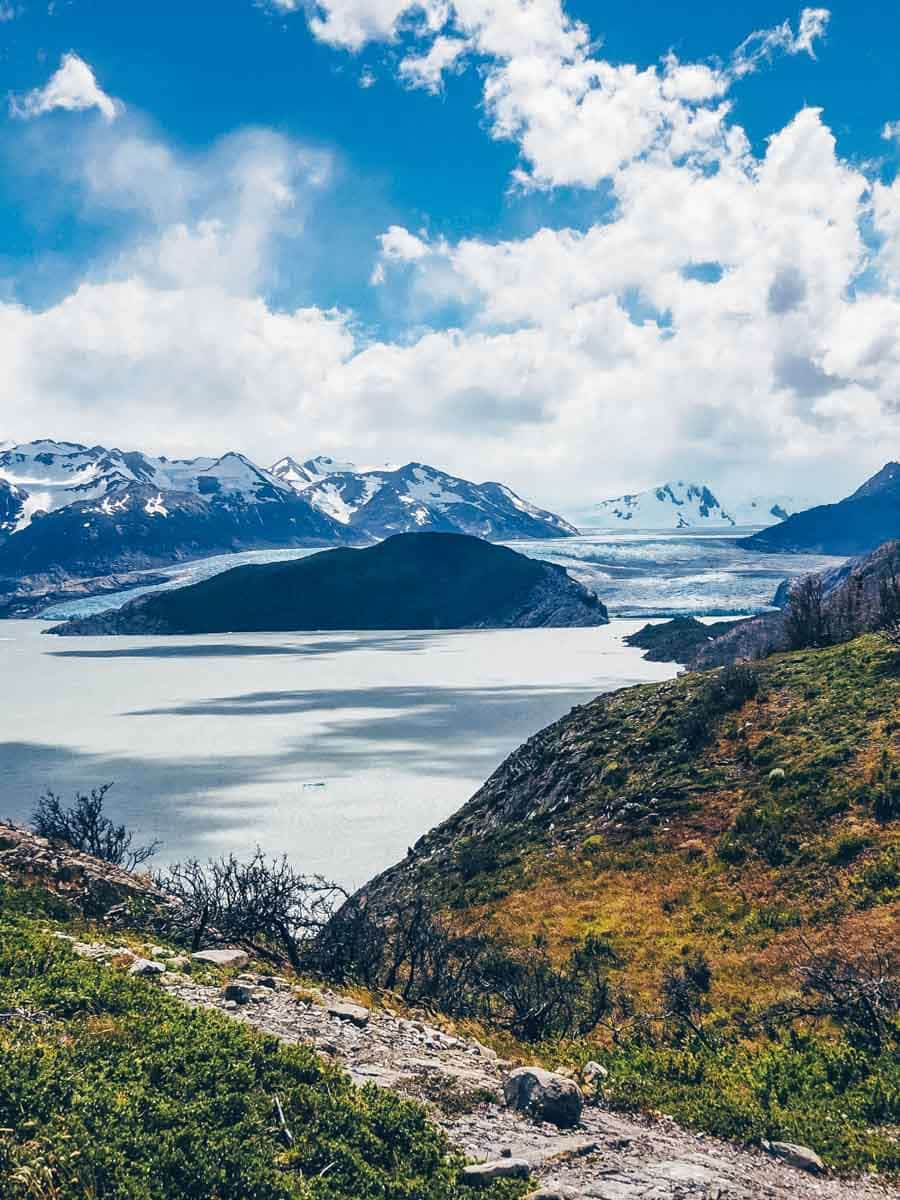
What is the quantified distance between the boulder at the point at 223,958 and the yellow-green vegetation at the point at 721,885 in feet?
16.2

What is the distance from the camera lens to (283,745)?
90125mm

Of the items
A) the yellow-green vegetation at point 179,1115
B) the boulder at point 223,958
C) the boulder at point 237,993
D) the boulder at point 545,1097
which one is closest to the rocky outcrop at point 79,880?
the boulder at point 223,958

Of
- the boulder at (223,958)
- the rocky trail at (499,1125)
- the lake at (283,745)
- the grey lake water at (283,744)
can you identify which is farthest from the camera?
the grey lake water at (283,744)

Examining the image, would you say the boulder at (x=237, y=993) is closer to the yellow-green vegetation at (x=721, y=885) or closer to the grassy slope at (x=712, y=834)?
the yellow-green vegetation at (x=721, y=885)

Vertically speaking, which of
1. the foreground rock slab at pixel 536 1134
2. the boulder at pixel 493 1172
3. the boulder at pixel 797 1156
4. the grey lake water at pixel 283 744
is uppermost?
the boulder at pixel 493 1172

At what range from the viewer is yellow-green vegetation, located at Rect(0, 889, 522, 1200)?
9.48 metres

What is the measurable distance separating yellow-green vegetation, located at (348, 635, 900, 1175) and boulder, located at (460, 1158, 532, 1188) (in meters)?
3.97

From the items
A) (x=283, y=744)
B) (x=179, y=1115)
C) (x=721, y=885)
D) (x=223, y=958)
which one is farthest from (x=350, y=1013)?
(x=283, y=744)

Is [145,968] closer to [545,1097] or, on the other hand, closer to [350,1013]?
[350,1013]

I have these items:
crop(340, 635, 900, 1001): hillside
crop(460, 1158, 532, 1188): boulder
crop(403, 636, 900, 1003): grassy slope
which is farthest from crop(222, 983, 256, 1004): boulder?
crop(340, 635, 900, 1001): hillside

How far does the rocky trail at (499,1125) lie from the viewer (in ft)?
36.0

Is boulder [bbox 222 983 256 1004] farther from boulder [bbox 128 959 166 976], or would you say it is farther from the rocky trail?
boulder [bbox 128 959 166 976]

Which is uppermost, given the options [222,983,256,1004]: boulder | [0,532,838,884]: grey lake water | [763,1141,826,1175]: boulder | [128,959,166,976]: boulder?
[128,959,166,976]: boulder

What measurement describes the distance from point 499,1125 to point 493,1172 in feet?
6.02
